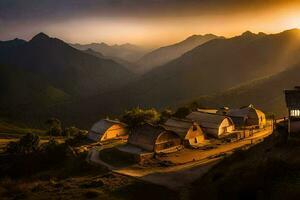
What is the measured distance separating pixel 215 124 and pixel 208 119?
1945 millimetres

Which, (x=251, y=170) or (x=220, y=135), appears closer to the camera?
(x=251, y=170)

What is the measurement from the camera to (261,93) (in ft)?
455

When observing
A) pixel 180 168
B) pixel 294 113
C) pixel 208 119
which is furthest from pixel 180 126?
pixel 294 113

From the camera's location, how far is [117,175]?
34.9 meters

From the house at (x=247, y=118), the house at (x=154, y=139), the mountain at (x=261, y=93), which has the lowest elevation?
the house at (x=154, y=139)

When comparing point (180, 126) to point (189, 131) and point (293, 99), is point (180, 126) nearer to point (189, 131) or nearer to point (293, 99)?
point (189, 131)

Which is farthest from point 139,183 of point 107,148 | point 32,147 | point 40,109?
point 40,109

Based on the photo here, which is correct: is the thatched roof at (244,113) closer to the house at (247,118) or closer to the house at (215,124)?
the house at (247,118)

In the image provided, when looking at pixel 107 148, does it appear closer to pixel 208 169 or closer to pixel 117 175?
pixel 117 175

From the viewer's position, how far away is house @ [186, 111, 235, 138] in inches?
2047

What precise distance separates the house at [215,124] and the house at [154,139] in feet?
26.7

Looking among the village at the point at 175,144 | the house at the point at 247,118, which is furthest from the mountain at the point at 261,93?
the village at the point at 175,144

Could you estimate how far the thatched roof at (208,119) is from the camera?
5253cm

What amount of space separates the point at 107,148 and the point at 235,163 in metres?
20.1
